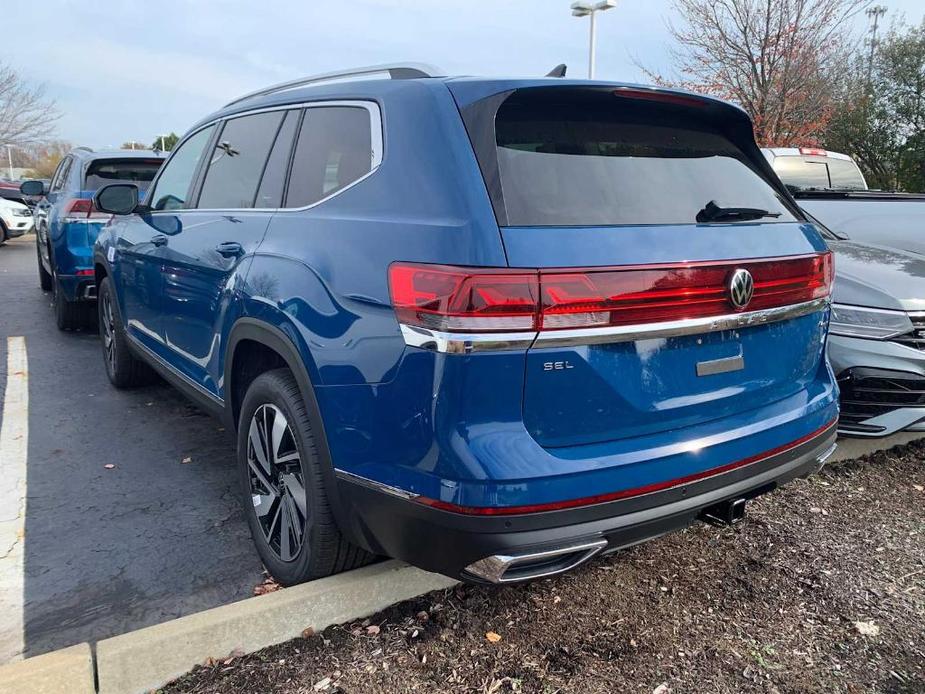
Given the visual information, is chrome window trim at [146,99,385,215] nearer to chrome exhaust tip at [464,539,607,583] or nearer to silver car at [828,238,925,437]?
chrome exhaust tip at [464,539,607,583]

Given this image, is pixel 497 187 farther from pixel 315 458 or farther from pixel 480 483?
pixel 315 458

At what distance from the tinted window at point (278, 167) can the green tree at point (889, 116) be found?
770 inches

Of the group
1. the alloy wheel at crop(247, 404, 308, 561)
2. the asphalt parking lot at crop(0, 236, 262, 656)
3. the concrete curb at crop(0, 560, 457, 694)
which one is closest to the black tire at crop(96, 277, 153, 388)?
the asphalt parking lot at crop(0, 236, 262, 656)

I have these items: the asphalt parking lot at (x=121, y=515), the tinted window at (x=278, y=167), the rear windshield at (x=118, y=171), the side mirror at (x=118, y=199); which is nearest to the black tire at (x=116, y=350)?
the asphalt parking lot at (x=121, y=515)

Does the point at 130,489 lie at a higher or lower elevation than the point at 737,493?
lower

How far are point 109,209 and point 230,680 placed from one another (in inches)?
127

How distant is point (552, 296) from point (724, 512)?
0.97 metres

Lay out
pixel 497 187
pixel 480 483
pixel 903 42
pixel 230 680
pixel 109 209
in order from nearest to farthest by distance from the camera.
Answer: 1. pixel 480 483
2. pixel 497 187
3. pixel 230 680
4. pixel 109 209
5. pixel 903 42

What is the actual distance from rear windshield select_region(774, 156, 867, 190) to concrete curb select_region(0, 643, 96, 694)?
650cm

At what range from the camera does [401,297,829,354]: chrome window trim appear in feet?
6.19

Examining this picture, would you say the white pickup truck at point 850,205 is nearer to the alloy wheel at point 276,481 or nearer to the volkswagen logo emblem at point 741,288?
the volkswagen logo emblem at point 741,288

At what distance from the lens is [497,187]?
80.0 inches

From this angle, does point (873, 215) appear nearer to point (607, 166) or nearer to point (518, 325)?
point (607, 166)

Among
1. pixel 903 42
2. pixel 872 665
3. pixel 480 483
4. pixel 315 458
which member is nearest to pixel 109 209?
pixel 315 458
